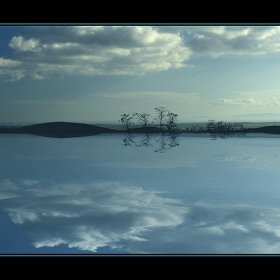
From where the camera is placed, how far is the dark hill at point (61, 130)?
2803 mm

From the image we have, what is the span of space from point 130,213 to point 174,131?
2.77ft

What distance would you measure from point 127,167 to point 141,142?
0.27 m

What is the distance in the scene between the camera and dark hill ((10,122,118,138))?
2.80 metres

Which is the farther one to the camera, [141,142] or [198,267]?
Answer: [141,142]

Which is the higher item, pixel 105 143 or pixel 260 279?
pixel 105 143

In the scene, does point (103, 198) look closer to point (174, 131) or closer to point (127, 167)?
point (127, 167)

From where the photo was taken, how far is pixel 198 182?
2.89m

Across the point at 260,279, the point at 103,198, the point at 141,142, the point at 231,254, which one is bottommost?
the point at 260,279

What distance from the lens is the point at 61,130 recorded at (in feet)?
9.19
